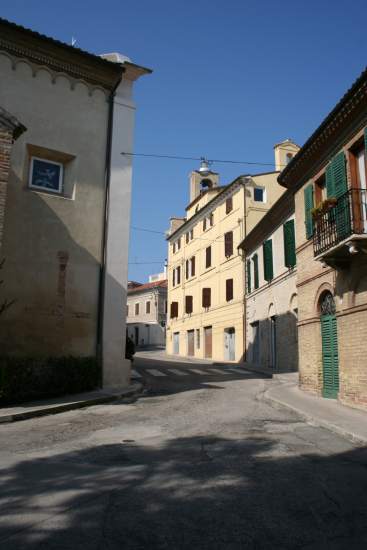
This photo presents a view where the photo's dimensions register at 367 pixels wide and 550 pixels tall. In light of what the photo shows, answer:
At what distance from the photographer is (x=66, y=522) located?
12.9ft

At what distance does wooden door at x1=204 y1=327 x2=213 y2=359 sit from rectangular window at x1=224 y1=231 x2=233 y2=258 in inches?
235

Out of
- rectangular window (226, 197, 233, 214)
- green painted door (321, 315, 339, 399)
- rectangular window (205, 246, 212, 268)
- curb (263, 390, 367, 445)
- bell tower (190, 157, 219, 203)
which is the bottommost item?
curb (263, 390, 367, 445)

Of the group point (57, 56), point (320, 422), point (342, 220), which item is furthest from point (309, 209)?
point (57, 56)

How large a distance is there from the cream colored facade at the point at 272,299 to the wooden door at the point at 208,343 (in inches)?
247

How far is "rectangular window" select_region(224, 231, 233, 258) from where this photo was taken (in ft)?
104

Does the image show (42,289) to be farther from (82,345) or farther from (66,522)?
(66,522)

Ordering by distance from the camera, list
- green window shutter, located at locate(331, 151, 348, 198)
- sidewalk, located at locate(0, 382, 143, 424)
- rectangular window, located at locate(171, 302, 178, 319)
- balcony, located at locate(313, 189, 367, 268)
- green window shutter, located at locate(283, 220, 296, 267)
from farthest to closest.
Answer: rectangular window, located at locate(171, 302, 178, 319) → green window shutter, located at locate(283, 220, 296, 267) → green window shutter, located at locate(331, 151, 348, 198) → balcony, located at locate(313, 189, 367, 268) → sidewalk, located at locate(0, 382, 143, 424)

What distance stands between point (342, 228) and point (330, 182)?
1689 mm

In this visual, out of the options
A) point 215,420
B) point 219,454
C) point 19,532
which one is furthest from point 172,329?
point 19,532

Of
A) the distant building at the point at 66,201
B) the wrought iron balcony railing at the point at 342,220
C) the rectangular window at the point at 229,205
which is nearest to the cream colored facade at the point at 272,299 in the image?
the rectangular window at the point at 229,205

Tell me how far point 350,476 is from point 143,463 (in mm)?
2377

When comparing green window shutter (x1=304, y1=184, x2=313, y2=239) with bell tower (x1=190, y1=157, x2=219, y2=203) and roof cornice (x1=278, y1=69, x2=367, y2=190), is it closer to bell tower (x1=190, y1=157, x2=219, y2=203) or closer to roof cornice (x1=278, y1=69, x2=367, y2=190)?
roof cornice (x1=278, y1=69, x2=367, y2=190)

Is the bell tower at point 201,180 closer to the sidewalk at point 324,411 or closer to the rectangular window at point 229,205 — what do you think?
the rectangular window at point 229,205

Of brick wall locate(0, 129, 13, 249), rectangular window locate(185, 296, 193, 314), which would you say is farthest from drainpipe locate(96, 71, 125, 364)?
rectangular window locate(185, 296, 193, 314)
